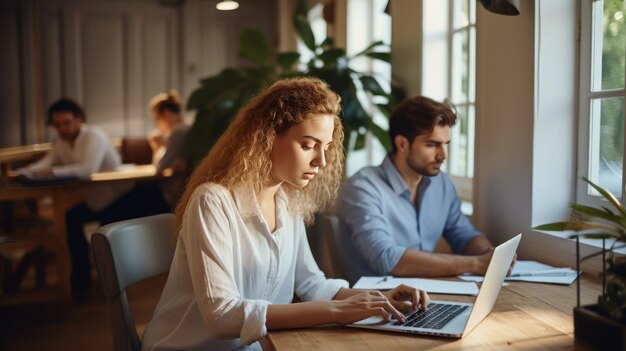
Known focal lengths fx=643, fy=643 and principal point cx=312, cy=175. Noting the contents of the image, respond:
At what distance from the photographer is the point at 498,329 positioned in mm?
1352

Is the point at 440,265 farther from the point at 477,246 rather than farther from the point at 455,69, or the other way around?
the point at 455,69

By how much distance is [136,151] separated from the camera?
6.20 meters

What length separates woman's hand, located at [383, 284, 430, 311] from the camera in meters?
1.45

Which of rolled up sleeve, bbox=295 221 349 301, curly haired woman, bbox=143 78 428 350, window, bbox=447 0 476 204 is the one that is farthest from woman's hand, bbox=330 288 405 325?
window, bbox=447 0 476 204

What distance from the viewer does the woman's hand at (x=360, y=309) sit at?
134 cm

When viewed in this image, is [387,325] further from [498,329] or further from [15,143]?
[15,143]

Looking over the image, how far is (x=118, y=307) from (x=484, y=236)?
4.55ft

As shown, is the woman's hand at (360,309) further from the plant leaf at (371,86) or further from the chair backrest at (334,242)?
the plant leaf at (371,86)

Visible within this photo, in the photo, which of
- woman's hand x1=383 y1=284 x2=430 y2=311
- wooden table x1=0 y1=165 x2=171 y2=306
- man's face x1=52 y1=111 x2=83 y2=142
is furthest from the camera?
man's face x1=52 y1=111 x2=83 y2=142

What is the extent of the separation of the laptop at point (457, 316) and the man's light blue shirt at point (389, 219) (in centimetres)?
62

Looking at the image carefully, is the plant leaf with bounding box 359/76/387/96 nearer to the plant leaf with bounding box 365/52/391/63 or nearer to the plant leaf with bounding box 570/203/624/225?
the plant leaf with bounding box 365/52/391/63

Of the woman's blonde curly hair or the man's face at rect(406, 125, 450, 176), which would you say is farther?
the man's face at rect(406, 125, 450, 176)

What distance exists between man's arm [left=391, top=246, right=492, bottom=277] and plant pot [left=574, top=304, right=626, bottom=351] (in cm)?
70

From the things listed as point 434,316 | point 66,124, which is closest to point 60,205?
point 66,124
